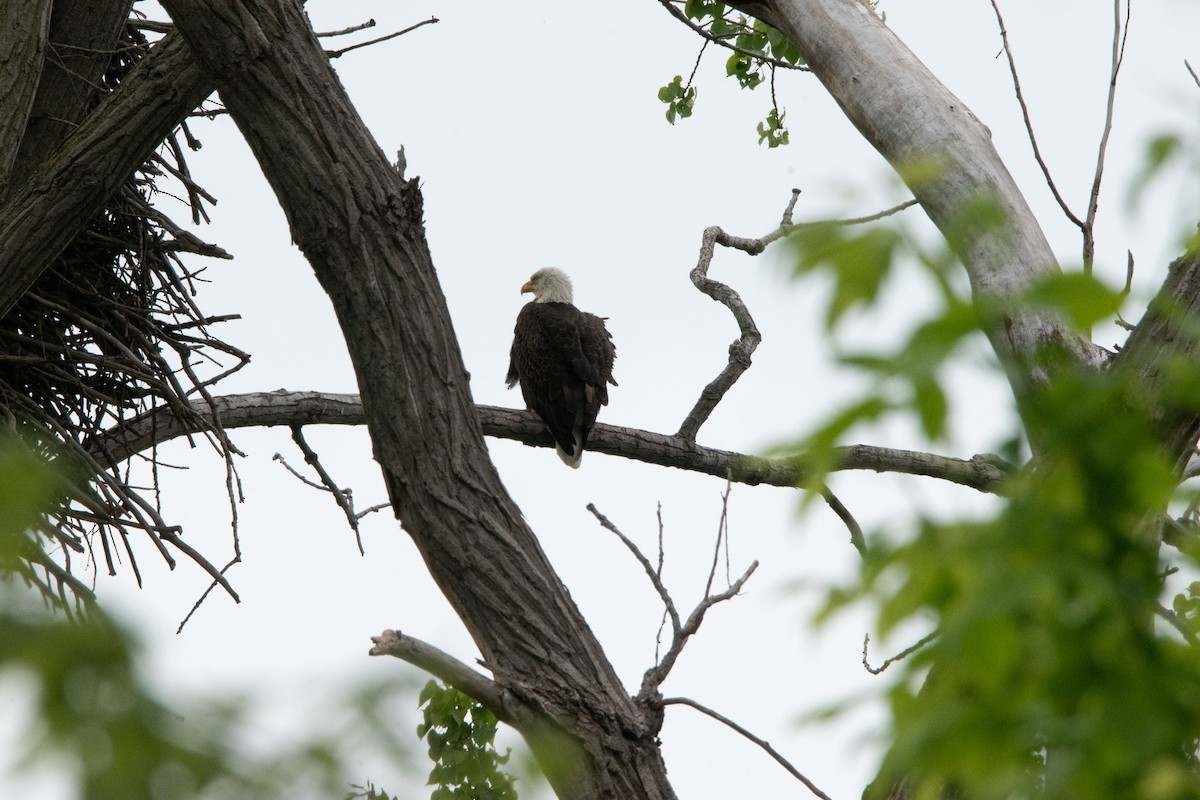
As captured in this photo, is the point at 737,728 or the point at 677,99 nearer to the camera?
the point at 737,728

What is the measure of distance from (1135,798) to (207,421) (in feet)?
10.4

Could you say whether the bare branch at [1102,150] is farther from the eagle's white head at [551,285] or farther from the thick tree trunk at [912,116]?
the eagle's white head at [551,285]

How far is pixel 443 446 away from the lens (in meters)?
2.29

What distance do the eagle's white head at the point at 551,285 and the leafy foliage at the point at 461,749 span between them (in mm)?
5061

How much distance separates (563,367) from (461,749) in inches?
140

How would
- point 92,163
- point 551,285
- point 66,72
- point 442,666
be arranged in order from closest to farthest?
point 442,666 < point 92,163 < point 66,72 < point 551,285

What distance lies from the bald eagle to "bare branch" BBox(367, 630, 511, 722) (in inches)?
107

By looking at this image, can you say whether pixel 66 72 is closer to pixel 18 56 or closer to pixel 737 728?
pixel 18 56

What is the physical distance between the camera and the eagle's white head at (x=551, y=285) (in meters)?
7.32

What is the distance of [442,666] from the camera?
2.06 m

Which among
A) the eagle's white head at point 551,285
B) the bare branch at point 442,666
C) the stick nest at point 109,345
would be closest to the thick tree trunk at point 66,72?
→ the stick nest at point 109,345

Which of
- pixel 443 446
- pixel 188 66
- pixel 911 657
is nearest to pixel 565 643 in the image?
pixel 443 446

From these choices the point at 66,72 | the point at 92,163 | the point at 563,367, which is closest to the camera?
the point at 92,163

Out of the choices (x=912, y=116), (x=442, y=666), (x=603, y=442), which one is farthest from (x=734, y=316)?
(x=442, y=666)
